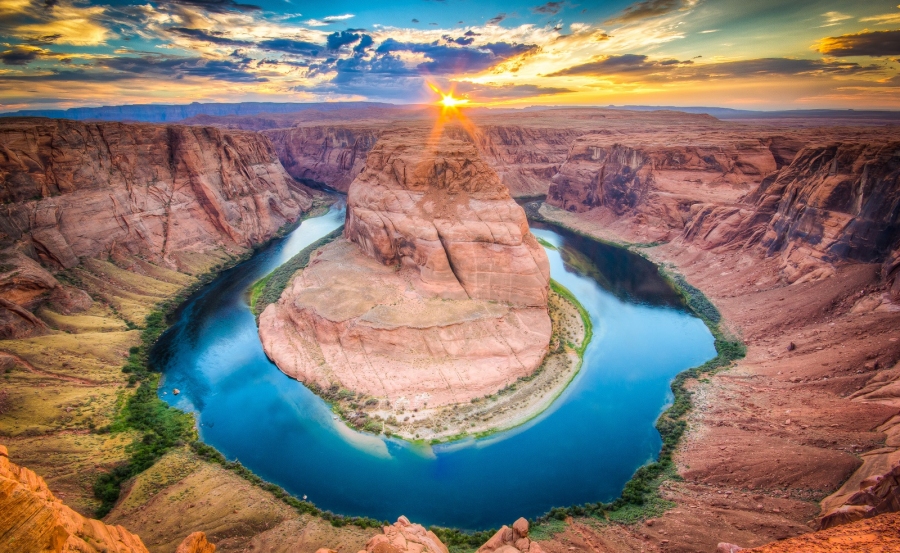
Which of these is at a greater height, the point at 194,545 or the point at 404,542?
the point at 194,545

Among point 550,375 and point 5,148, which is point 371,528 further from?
point 5,148

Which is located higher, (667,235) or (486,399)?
(667,235)

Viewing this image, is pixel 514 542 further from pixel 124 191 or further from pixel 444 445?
pixel 124 191

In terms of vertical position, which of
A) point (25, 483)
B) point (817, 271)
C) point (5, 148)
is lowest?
point (817, 271)

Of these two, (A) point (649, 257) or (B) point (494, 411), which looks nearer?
(B) point (494, 411)

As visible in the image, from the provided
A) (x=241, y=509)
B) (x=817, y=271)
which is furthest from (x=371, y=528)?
(x=817, y=271)

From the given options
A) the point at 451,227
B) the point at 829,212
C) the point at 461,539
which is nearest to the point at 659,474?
the point at 461,539

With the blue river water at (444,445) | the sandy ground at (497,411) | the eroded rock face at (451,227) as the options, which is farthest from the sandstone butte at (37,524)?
the eroded rock face at (451,227)

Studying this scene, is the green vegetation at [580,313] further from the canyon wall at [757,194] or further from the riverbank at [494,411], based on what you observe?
the canyon wall at [757,194]
